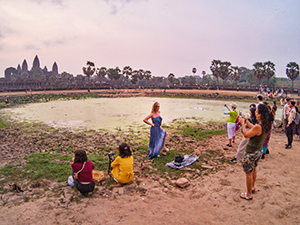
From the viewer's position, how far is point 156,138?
683 centimetres

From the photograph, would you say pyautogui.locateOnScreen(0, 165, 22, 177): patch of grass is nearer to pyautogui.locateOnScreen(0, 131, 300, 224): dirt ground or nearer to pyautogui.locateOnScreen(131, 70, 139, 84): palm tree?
pyautogui.locateOnScreen(0, 131, 300, 224): dirt ground

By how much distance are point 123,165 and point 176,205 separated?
1.64m

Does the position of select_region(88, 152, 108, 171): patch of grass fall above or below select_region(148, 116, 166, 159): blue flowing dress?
below

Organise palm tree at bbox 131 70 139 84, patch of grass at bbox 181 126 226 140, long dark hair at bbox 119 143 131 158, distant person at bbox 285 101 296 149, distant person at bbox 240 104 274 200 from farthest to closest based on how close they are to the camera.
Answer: palm tree at bbox 131 70 139 84
patch of grass at bbox 181 126 226 140
distant person at bbox 285 101 296 149
long dark hair at bbox 119 143 131 158
distant person at bbox 240 104 274 200

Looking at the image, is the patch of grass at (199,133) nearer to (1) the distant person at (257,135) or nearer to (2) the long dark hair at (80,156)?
(1) the distant person at (257,135)

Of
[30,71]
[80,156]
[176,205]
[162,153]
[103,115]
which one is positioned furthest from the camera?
[30,71]

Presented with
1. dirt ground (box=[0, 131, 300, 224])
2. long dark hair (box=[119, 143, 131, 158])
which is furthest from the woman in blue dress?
long dark hair (box=[119, 143, 131, 158])

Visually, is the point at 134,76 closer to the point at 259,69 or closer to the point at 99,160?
the point at 259,69

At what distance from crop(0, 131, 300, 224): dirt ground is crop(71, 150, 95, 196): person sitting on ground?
0.26 metres

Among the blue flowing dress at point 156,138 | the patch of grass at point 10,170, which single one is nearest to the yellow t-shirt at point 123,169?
the blue flowing dress at point 156,138

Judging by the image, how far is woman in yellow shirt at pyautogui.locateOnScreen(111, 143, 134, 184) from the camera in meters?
5.03

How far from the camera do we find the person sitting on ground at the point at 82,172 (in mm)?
4426

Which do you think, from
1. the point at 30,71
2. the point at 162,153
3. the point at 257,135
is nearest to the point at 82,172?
the point at 162,153

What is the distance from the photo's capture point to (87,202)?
4320 mm
